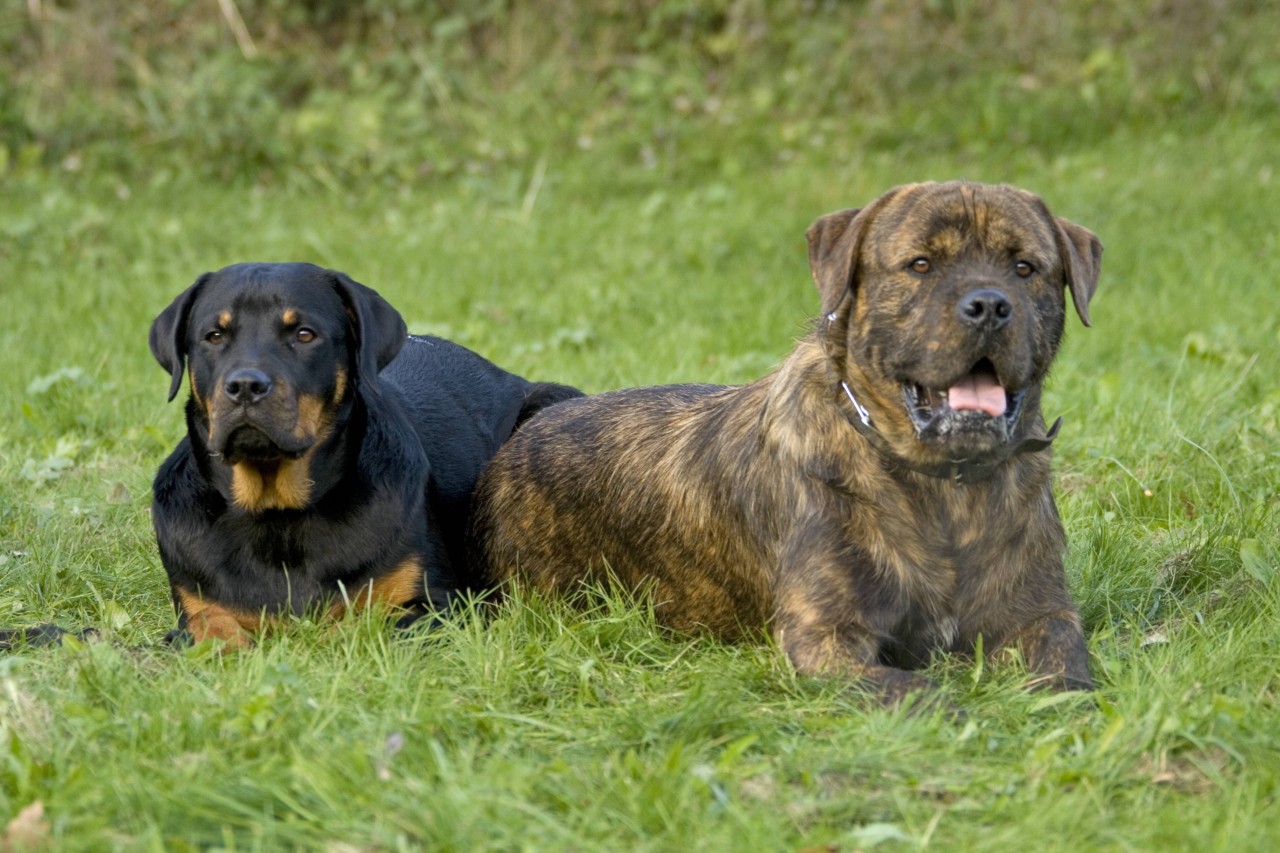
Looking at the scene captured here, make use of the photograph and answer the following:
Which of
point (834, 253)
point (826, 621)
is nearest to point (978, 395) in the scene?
point (834, 253)

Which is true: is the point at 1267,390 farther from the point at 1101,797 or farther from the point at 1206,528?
the point at 1101,797

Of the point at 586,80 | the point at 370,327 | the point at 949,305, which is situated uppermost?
the point at 949,305

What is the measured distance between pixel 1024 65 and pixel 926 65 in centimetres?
87

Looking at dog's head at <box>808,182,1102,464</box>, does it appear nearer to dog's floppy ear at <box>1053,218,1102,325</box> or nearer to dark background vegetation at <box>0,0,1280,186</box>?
dog's floppy ear at <box>1053,218,1102,325</box>

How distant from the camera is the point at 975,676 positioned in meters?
4.31

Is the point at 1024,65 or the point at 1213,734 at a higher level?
the point at 1024,65

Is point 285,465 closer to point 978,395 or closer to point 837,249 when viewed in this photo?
point 837,249

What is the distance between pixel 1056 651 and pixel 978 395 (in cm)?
77

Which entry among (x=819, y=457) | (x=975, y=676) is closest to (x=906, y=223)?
(x=819, y=457)

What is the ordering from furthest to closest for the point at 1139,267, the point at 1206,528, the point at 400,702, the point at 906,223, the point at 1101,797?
the point at 1139,267 < the point at 1206,528 < the point at 906,223 < the point at 400,702 < the point at 1101,797

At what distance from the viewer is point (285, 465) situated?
16.9ft

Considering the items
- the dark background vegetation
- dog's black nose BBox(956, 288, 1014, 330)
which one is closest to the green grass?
Result: dog's black nose BBox(956, 288, 1014, 330)

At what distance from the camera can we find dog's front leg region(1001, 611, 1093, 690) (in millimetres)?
4289

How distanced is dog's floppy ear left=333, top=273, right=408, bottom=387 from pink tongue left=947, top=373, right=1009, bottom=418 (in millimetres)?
2000
